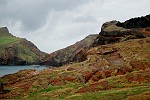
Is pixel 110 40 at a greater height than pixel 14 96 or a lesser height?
greater

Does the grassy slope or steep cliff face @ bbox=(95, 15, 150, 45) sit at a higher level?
steep cliff face @ bbox=(95, 15, 150, 45)

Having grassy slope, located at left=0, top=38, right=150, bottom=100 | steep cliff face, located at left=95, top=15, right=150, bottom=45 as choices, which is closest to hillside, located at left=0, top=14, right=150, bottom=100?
grassy slope, located at left=0, top=38, right=150, bottom=100

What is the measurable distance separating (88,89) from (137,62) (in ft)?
74.1

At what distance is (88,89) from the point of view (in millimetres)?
56031

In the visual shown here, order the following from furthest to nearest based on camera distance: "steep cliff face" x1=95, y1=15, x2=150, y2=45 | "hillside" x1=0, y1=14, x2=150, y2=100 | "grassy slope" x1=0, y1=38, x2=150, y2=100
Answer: "steep cliff face" x1=95, y1=15, x2=150, y2=45 < "grassy slope" x1=0, y1=38, x2=150, y2=100 < "hillside" x1=0, y1=14, x2=150, y2=100

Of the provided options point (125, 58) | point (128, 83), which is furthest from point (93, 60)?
point (128, 83)

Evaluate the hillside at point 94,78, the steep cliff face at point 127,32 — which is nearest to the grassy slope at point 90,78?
the hillside at point 94,78

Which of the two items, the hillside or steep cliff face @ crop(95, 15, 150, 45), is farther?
steep cliff face @ crop(95, 15, 150, 45)

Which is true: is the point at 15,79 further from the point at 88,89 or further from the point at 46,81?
the point at 88,89

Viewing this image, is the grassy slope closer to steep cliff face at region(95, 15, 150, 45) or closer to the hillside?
the hillside

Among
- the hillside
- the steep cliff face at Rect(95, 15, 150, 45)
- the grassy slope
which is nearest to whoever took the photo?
the hillside

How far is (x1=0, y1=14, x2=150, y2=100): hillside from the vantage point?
56125mm

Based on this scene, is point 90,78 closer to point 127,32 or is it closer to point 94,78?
point 94,78

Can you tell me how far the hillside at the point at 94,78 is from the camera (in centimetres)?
5612
